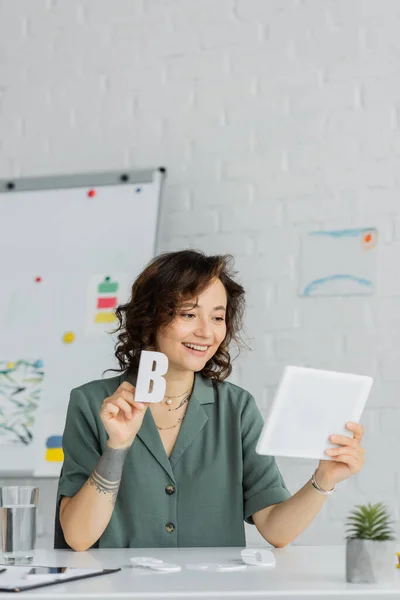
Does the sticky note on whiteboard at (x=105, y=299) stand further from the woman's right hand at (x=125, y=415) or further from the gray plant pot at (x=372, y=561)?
the gray plant pot at (x=372, y=561)

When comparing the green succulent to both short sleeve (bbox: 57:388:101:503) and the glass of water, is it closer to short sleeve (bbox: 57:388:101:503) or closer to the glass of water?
the glass of water

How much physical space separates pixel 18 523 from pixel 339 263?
1.61m

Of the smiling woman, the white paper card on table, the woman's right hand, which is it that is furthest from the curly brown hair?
the white paper card on table

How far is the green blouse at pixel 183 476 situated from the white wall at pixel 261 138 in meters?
0.85

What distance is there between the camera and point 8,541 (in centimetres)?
148

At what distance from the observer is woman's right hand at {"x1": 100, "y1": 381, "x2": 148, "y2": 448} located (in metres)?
1.71

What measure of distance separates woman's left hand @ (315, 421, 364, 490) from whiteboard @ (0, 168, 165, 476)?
4.13 ft

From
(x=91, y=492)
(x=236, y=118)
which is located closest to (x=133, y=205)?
(x=236, y=118)

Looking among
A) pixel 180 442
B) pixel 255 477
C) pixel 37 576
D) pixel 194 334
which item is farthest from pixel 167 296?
pixel 37 576

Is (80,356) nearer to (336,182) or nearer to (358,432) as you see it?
(336,182)

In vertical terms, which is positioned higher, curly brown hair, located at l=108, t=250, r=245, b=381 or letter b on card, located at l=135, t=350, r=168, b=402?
curly brown hair, located at l=108, t=250, r=245, b=381

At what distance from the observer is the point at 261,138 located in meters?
2.97

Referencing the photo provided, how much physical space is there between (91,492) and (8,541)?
307 mm

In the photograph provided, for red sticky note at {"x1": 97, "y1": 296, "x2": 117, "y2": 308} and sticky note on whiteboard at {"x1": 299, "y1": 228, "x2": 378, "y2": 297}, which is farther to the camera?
red sticky note at {"x1": 97, "y1": 296, "x2": 117, "y2": 308}
